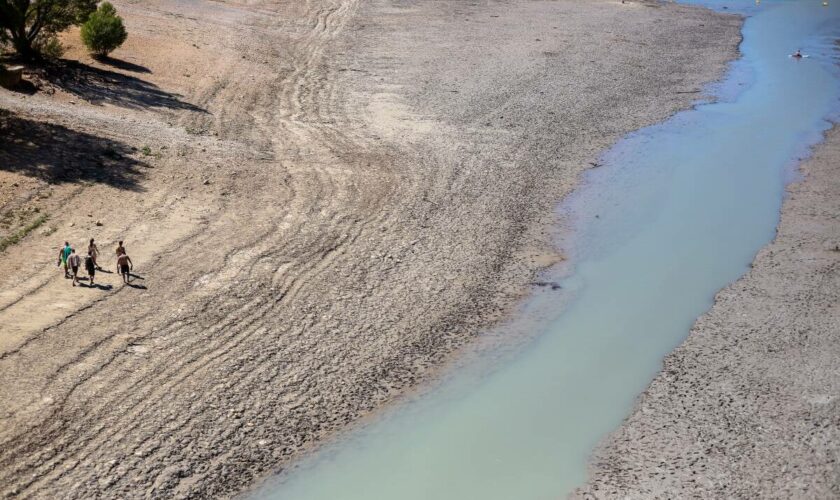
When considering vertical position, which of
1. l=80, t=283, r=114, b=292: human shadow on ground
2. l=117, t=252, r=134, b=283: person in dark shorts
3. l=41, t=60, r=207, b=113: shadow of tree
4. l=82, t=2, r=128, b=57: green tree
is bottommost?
l=80, t=283, r=114, b=292: human shadow on ground

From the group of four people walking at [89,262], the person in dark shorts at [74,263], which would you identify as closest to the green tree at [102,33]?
the group of four people walking at [89,262]

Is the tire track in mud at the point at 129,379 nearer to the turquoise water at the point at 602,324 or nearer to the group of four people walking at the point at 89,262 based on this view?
the group of four people walking at the point at 89,262

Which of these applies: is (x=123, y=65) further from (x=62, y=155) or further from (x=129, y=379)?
(x=129, y=379)

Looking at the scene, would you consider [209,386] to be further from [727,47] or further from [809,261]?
[727,47]

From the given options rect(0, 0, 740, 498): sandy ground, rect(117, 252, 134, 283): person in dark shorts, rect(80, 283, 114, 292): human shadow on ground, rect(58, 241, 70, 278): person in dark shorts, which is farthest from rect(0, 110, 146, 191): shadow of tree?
rect(80, 283, 114, 292): human shadow on ground

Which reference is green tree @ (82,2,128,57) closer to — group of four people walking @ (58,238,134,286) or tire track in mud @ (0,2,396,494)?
tire track in mud @ (0,2,396,494)
